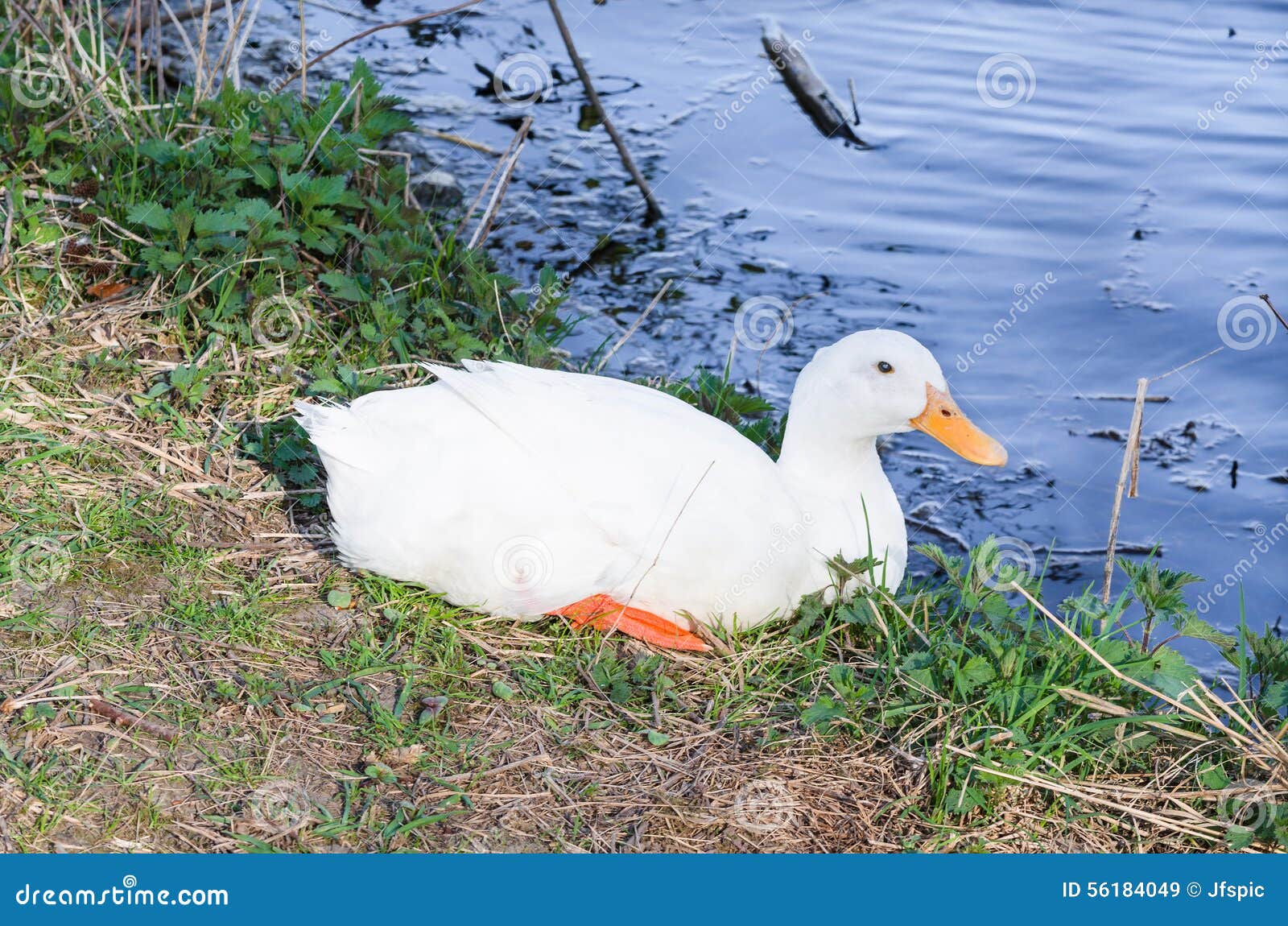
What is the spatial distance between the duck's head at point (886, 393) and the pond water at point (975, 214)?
3.71 feet

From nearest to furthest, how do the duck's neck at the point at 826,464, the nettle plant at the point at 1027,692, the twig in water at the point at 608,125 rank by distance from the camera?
the nettle plant at the point at 1027,692 → the duck's neck at the point at 826,464 → the twig in water at the point at 608,125

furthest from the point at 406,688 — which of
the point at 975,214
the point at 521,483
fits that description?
the point at 975,214

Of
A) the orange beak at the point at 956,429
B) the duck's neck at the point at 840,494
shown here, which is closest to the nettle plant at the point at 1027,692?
the duck's neck at the point at 840,494

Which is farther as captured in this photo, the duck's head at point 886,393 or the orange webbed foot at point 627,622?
the duck's head at point 886,393

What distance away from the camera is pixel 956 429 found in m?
3.45

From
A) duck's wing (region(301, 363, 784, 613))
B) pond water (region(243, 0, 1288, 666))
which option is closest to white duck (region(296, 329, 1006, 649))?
duck's wing (region(301, 363, 784, 613))

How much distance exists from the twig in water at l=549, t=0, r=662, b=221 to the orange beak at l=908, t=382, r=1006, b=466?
9.26 feet

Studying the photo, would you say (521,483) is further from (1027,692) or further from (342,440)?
(1027,692)

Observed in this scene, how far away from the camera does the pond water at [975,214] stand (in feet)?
15.8

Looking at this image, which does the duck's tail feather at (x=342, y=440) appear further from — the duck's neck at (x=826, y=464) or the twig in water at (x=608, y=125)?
the twig in water at (x=608, y=125)

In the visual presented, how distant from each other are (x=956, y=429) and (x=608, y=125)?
297cm

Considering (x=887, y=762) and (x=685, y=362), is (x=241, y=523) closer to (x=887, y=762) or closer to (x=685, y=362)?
(x=887, y=762)

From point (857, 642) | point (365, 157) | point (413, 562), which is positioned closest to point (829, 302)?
point (365, 157)

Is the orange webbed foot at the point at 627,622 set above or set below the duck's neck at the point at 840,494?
below
